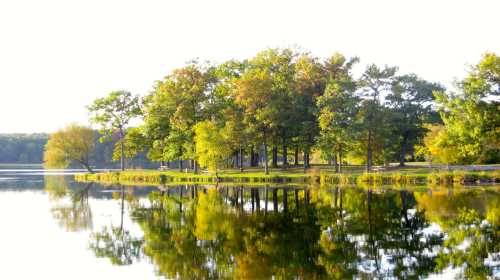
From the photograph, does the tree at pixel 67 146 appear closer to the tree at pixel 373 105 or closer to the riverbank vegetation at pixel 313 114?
the riverbank vegetation at pixel 313 114

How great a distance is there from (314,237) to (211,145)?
43191mm

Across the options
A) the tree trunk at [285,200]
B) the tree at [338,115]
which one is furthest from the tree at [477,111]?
the tree trunk at [285,200]

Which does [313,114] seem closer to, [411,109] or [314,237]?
[411,109]

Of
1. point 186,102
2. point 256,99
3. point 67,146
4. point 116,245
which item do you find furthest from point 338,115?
Result: point 67,146

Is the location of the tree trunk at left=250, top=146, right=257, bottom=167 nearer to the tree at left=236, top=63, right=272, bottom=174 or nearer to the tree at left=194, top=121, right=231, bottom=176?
the tree at left=236, top=63, right=272, bottom=174

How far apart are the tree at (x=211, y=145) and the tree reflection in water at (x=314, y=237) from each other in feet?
83.3

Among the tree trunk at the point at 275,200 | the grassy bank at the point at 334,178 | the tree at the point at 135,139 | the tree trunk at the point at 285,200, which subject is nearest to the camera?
the tree trunk at the point at 285,200

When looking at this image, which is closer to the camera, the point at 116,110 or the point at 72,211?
the point at 72,211

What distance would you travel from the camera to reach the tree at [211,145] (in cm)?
6931

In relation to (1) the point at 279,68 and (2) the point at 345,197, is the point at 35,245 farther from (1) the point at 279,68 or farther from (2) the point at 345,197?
(1) the point at 279,68

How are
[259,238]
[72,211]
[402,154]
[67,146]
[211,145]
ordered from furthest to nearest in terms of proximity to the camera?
[67,146] < [402,154] < [211,145] < [72,211] < [259,238]

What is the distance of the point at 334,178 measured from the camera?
61812mm

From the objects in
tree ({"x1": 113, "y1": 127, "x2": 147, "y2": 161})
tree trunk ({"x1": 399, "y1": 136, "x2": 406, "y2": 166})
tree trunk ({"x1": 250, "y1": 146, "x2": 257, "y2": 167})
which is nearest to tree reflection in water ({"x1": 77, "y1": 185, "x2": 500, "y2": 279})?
tree trunk ({"x1": 399, "y1": 136, "x2": 406, "y2": 166})

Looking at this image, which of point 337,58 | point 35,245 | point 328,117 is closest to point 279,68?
point 337,58
